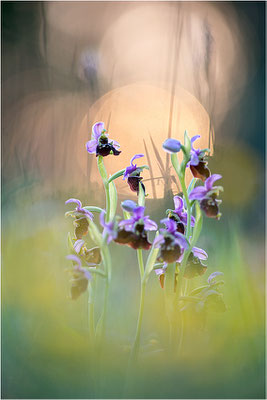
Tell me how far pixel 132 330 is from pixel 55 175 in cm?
103

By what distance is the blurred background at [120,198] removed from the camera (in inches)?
45.3

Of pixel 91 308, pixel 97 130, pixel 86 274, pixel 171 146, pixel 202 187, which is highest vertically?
pixel 97 130

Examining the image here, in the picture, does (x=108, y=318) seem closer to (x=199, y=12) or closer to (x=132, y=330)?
(x=132, y=330)

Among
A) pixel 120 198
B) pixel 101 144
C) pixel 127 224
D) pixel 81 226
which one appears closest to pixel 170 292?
pixel 127 224

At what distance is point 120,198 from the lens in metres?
2.55

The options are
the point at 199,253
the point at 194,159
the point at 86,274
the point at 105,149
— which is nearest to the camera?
the point at 86,274

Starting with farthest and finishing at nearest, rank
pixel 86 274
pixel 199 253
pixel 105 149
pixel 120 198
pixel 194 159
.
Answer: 1. pixel 120 198
2. pixel 105 149
3. pixel 199 253
4. pixel 194 159
5. pixel 86 274

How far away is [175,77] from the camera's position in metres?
2.30

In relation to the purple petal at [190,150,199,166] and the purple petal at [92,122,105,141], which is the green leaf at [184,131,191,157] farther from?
the purple petal at [92,122,105,141]

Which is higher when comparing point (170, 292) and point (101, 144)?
point (101, 144)

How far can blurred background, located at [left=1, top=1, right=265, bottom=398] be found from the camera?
3.78 feet

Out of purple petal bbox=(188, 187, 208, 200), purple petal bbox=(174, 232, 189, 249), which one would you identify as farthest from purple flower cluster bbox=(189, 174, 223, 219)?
purple petal bbox=(174, 232, 189, 249)

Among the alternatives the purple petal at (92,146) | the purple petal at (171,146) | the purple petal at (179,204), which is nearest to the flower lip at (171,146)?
the purple petal at (171,146)

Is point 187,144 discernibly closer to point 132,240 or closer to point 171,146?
point 171,146
